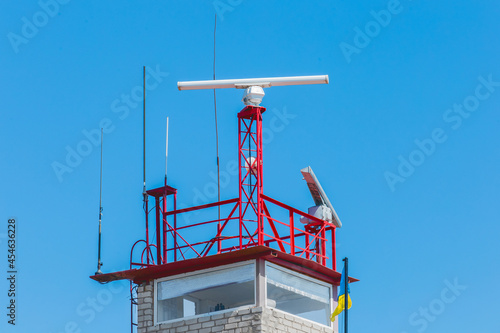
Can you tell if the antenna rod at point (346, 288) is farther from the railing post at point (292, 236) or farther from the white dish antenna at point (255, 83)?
the white dish antenna at point (255, 83)

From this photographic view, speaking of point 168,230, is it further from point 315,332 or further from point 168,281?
point 315,332

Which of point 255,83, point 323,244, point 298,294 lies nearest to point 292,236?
point 323,244

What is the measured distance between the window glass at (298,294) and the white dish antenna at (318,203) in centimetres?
171

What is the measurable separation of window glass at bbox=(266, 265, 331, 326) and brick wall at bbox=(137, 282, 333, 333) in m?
0.54

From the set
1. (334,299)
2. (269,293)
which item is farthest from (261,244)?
(334,299)

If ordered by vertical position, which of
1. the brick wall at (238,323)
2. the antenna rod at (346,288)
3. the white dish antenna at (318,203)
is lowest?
the brick wall at (238,323)

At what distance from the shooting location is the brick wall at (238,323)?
26.3 m

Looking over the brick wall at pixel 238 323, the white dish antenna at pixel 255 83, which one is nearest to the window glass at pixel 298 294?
the brick wall at pixel 238 323

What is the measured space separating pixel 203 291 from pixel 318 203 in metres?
4.07

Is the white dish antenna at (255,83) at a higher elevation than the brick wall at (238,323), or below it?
higher

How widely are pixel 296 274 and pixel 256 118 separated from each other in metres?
4.29

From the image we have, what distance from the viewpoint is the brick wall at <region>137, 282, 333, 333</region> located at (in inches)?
1035

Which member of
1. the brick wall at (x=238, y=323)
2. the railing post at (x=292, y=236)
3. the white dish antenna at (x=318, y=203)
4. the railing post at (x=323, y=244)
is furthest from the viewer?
the white dish antenna at (x=318, y=203)

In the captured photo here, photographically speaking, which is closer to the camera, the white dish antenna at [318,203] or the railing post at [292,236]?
the railing post at [292,236]
